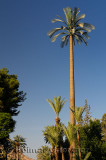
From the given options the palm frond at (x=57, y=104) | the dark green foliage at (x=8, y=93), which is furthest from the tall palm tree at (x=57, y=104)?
the dark green foliage at (x=8, y=93)

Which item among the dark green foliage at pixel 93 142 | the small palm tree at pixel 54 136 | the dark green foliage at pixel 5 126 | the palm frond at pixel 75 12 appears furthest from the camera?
the palm frond at pixel 75 12

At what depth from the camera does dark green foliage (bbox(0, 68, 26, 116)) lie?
116 feet

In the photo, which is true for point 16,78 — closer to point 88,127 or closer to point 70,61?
point 70,61

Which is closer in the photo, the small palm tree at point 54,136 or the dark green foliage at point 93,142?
the dark green foliage at point 93,142

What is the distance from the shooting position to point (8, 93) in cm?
3612

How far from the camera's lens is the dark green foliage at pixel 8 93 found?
1390 inches

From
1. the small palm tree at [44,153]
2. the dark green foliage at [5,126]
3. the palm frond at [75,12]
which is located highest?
the palm frond at [75,12]

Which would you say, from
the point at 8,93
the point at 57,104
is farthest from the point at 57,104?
the point at 8,93

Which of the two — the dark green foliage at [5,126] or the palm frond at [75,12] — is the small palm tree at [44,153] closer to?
the dark green foliage at [5,126]

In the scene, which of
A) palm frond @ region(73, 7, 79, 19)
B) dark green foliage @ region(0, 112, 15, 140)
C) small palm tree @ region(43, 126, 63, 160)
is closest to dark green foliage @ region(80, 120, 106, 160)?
small palm tree @ region(43, 126, 63, 160)

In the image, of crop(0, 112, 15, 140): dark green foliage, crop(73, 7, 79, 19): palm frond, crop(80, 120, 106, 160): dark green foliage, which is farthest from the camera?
crop(73, 7, 79, 19): palm frond

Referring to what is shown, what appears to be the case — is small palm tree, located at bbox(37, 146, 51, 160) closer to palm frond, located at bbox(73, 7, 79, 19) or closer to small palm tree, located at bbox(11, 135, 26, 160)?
small palm tree, located at bbox(11, 135, 26, 160)

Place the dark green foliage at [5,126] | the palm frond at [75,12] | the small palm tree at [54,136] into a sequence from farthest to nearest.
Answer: the palm frond at [75,12]
the dark green foliage at [5,126]
the small palm tree at [54,136]

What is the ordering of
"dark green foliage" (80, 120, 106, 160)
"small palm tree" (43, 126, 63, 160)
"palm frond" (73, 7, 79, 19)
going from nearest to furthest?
"dark green foliage" (80, 120, 106, 160)
"small palm tree" (43, 126, 63, 160)
"palm frond" (73, 7, 79, 19)
